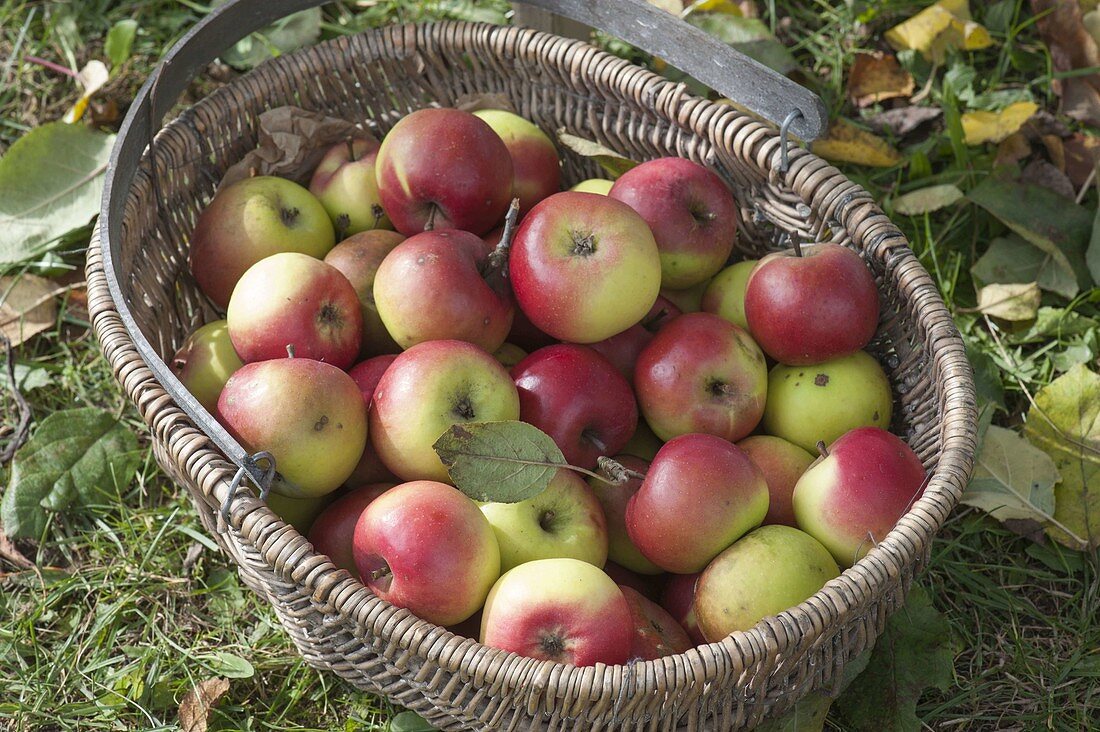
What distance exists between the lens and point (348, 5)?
10.1ft

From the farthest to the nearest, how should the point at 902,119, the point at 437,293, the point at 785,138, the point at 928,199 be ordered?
the point at 902,119, the point at 928,199, the point at 785,138, the point at 437,293

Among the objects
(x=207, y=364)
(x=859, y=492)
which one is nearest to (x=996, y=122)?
(x=859, y=492)

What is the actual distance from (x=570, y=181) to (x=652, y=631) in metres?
1.15

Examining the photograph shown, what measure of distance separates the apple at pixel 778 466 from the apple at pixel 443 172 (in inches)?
27.4

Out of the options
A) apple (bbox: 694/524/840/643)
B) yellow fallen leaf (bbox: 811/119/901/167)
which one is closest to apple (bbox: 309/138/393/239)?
apple (bbox: 694/524/840/643)

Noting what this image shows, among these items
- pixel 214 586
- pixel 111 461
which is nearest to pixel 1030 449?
pixel 214 586

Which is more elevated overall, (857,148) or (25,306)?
(857,148)

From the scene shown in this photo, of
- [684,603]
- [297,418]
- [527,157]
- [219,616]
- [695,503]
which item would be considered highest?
[527,157]

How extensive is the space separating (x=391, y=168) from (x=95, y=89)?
3.99 ft

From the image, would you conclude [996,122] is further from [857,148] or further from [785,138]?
[785,138]

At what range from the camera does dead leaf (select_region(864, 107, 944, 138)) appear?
2775 millimetres

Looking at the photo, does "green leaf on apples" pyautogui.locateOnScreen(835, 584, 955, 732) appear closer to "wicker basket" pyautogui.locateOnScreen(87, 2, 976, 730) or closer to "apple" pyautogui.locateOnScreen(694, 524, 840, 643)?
"wicker basket" pyautogui.locateOnScreen(87, 2, 976, 730)

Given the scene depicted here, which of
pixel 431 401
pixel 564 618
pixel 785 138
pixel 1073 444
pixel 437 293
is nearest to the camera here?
pixel 564 618

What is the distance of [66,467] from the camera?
2.17 meters
